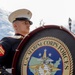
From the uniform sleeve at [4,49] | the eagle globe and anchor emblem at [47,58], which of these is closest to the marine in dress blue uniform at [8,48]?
the uniform sleeve at [4,49]

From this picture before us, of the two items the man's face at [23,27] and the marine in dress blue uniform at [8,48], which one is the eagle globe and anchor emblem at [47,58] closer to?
the marine in dress blue uniform at [8,48]

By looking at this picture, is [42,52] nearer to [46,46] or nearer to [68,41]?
[46,46]

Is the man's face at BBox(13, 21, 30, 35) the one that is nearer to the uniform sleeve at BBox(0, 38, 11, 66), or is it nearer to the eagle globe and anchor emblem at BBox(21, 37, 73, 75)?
the uniform sleeve at BBox(0, 38, 11, 66)

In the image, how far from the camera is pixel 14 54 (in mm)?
3908

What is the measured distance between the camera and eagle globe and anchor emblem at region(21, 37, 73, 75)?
320cm

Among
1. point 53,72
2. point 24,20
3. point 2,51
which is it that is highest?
point 24,20

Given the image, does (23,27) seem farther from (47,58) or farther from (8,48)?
(47,58)

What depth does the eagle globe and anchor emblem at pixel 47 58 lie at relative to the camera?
10.5 ft

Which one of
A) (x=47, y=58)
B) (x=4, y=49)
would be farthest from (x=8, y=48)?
(x=47, y=58)

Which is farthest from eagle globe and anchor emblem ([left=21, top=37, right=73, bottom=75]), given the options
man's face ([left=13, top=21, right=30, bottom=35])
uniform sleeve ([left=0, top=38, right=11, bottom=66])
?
man's face ([left=13, top=21, right=30, bottom=35])

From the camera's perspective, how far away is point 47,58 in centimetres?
329

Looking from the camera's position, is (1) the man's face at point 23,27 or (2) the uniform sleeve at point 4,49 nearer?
(2) the uniform sleeve at point 4,49

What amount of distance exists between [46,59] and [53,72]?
0.14m

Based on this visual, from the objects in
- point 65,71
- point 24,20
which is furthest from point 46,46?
point 24,20
